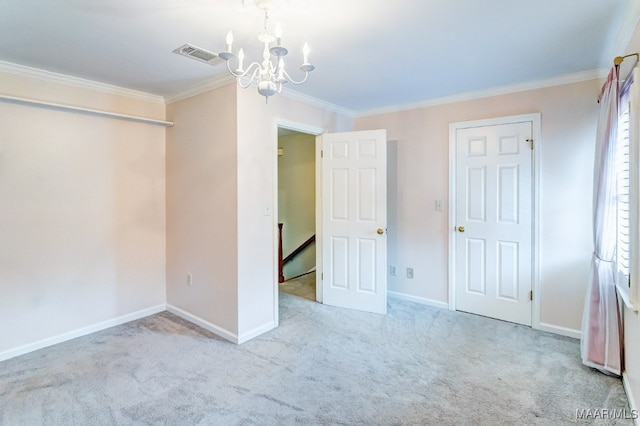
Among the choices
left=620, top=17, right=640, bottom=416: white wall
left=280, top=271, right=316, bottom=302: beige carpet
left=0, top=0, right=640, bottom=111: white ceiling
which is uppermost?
left=0, top=0, right=640, bottom=111: white ceiling

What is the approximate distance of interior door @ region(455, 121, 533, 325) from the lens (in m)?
3.17

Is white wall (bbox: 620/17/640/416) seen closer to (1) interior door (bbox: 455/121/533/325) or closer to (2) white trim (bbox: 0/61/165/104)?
(1) interior door (bbox: 455/121/533/325)

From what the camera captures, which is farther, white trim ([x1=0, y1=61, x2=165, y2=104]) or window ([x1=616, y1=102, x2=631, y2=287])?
white trim ([x1=0, y1=61, x2=165, y2=104])

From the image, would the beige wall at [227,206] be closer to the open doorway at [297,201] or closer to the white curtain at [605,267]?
the open doorway at [297,201]

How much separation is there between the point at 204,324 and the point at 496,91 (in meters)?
3.61

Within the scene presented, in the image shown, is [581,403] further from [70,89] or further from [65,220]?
[70,89]

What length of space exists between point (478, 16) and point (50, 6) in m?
2.37

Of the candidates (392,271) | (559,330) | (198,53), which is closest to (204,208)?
(198,53)

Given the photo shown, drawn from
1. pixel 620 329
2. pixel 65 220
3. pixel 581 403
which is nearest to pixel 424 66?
pixel 620 329

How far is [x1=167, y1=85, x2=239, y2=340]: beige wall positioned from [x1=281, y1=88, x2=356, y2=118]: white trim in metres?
0.62

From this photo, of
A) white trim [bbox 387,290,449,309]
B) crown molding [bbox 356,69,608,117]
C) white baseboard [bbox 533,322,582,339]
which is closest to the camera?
crown molding [bbox 356,69,608,117]

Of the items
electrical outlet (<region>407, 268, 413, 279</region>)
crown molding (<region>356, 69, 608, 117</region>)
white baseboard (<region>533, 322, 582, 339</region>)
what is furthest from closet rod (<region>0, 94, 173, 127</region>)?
white baseboard (<region>533, 322, 582, 339</region>)

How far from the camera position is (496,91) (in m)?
3.29

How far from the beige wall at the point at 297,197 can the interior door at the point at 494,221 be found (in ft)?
8.60
